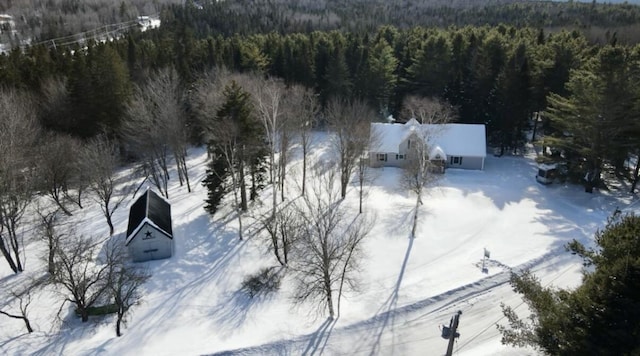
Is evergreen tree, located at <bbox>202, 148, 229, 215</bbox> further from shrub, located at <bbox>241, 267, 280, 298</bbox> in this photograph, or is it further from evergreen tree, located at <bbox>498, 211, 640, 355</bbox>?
evergreen tree, located at <bbox>498, 211, 640, 355</bbox>

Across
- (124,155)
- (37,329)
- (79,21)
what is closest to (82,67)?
(124,155)

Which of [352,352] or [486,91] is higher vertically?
[486,91]

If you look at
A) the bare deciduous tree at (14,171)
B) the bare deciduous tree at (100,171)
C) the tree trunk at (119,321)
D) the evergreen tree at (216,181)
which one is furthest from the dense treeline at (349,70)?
the tree trunk at (119,321)

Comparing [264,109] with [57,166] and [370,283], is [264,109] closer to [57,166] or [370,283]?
[370,283]

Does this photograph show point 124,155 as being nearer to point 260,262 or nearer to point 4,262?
point 4,262

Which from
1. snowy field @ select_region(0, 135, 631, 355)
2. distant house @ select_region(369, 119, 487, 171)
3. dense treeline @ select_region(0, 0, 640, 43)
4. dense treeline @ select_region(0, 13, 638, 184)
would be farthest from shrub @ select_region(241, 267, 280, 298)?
dense treeline @ select_region(0, 0, 640, 43)

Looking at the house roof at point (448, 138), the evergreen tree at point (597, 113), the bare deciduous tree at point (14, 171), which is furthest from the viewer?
the house roof at point (448, 138)

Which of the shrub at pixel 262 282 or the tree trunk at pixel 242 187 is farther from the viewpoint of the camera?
the tree trunk at pixel 242 187

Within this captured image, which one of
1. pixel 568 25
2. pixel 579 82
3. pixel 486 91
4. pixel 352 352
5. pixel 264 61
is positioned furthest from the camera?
pixel 568 25

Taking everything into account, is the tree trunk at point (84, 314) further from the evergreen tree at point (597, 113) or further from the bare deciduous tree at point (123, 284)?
the evergreen tree at point (597, 113)
